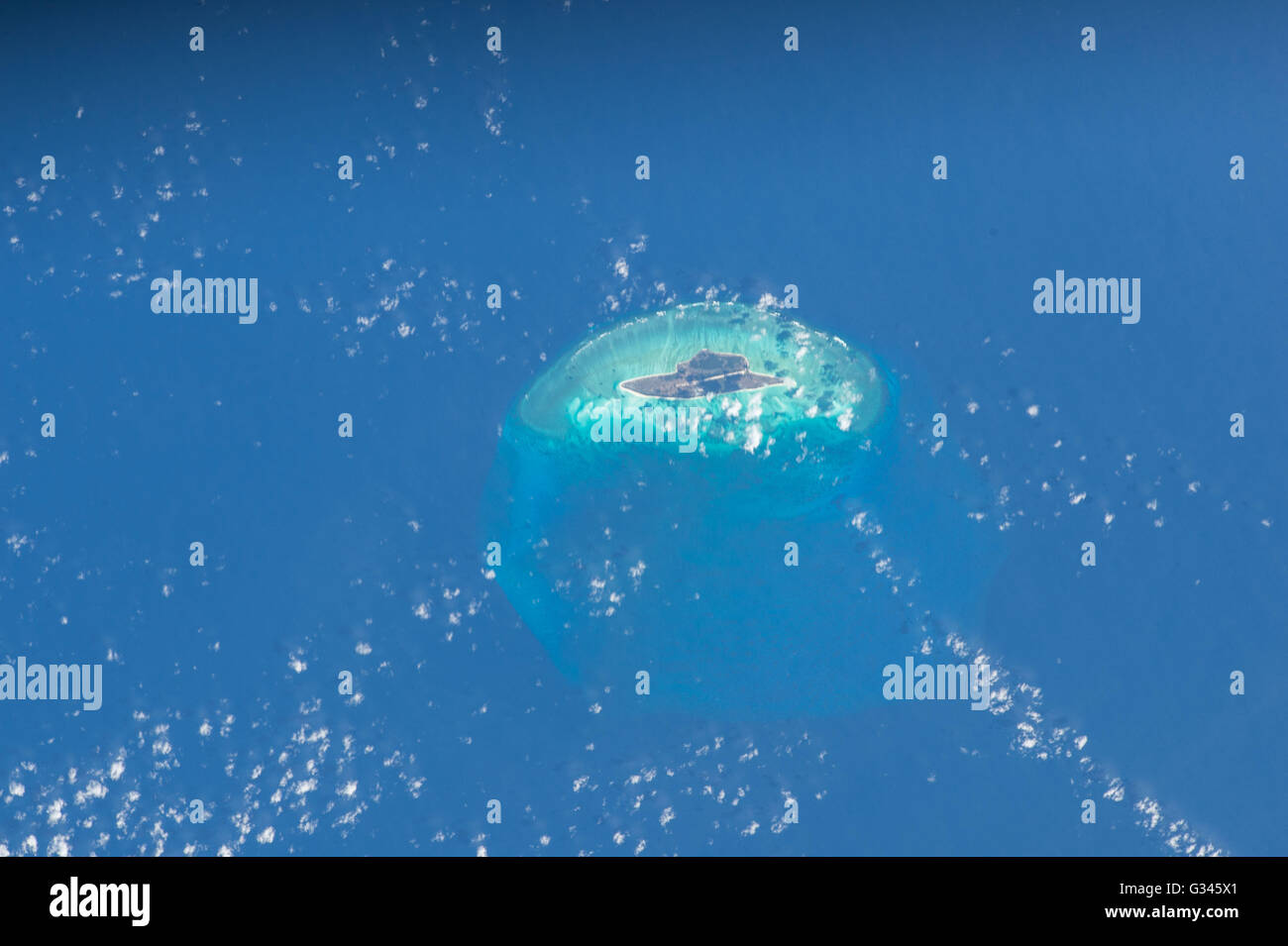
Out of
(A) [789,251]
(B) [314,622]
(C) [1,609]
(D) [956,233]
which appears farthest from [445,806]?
(D) [956,233]

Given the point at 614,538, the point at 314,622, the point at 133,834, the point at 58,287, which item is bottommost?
the point at 133,834

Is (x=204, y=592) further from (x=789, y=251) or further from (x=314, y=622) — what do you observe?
(x=789, y=251)

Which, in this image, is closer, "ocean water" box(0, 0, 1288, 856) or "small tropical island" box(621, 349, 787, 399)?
"ocean water" box(0, 0, 1288, 856)

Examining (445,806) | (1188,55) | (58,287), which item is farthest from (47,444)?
(1188,55)

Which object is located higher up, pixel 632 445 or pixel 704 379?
pixel 704 379

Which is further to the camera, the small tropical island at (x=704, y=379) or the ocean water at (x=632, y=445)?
the small tropical island at (x=704, y=379)

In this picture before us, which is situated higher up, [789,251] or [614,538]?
[789,251]
